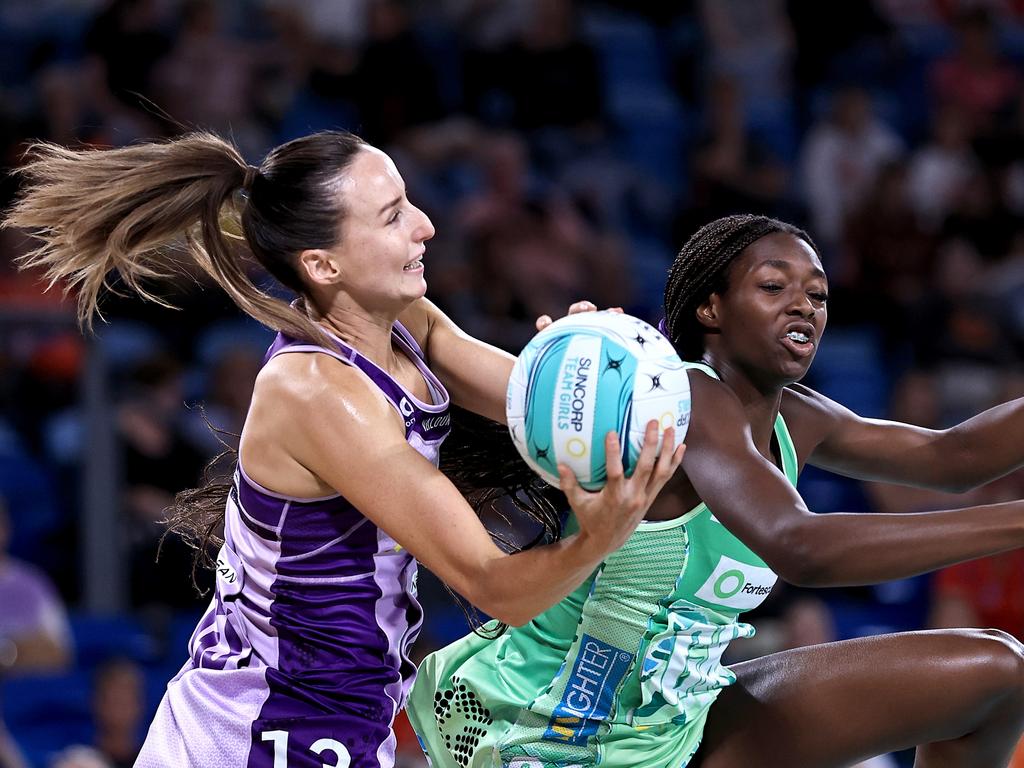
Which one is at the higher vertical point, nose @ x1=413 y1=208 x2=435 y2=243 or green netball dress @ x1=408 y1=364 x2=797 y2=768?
nose @ x1=413 y1=208 x2=435 y2=243

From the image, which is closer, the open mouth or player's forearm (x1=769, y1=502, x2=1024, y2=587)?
player's forearm (x1=769, y1=502, x2=1024, y2=587)

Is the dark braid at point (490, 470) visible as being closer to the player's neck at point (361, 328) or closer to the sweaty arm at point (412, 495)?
the player's neck at point (361, 328)

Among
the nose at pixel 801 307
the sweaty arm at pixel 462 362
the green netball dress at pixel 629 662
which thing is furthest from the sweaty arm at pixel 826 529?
the sweaty arm at pixel 462 362

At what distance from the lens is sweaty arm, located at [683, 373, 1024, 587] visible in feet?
8.25

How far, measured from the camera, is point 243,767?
268cm

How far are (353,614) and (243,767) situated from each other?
0.33 metres

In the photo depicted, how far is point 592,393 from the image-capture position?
2.41 metres

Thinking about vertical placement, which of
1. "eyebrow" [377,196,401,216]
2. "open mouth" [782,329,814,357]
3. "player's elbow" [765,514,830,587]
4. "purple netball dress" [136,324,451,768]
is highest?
"eyebrow" [377,196,401,216]

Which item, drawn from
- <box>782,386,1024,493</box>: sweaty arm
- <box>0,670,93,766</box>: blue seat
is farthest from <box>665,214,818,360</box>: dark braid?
<box>0,670,93,766</box>: blue seat

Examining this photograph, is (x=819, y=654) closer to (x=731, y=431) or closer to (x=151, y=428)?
(x=731, y=431)

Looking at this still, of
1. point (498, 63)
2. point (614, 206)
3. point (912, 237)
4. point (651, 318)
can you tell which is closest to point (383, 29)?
point (498, 63)

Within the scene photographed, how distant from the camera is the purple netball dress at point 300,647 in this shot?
270cm

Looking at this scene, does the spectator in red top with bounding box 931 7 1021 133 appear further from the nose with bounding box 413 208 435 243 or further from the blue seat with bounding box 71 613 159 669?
the nose with bounding box 413 208 435 243

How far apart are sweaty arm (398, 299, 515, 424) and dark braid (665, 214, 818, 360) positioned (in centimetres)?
36
